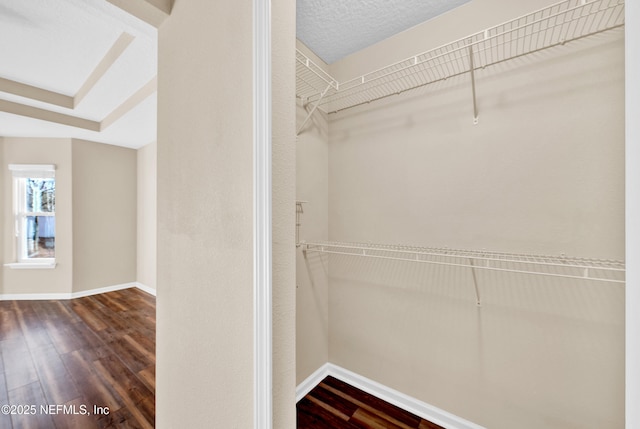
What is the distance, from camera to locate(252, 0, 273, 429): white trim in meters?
0.71

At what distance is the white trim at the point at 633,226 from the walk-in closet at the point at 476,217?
1.75 ft

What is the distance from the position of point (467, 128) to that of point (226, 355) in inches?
60.9

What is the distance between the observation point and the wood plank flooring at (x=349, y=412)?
57.2 inches

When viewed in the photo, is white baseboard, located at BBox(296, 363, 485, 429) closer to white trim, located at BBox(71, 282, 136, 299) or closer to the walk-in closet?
the walk-in closet

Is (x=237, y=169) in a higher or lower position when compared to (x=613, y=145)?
lower

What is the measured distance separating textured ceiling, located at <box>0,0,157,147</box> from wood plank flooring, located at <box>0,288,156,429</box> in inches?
88.0

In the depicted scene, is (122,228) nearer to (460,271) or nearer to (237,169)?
(237,169)

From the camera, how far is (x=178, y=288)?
42.2 inches

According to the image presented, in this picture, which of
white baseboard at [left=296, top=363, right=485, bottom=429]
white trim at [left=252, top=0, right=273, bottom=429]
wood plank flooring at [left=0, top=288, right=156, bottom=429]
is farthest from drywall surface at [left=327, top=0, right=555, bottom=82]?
wood plank flooring at [left=0, top=288, right=156, bottom=429]

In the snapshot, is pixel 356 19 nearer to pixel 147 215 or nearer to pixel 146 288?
pixel 147 215

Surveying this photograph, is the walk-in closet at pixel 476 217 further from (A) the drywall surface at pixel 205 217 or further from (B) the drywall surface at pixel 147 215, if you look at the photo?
(B) the drywall surface at pixel 147 215

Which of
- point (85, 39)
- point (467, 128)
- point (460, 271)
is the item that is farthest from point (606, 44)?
point (85, 39)

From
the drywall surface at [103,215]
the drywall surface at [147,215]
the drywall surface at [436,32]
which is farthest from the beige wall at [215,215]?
the drywall surface at [103,215]

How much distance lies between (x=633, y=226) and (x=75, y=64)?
3.25 meters
